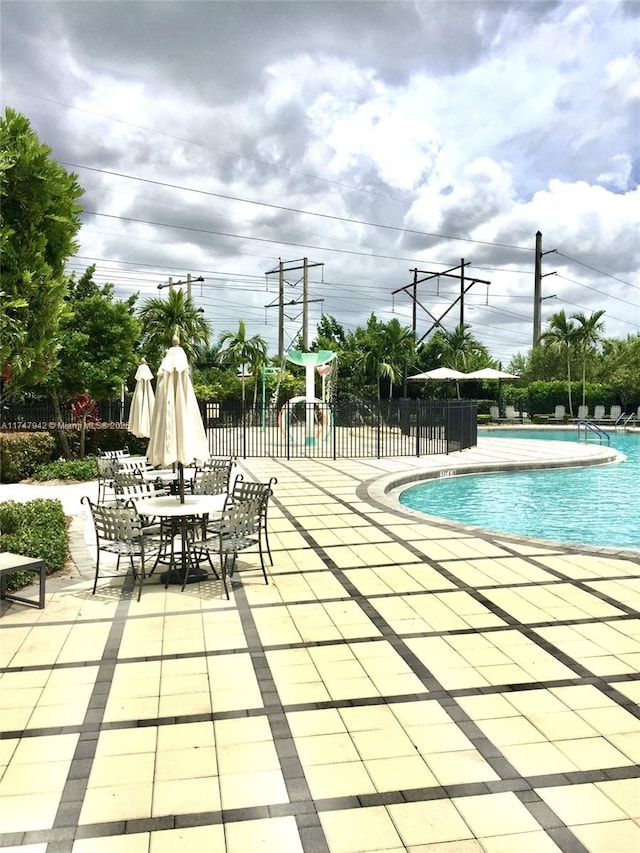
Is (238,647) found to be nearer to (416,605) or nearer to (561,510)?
(416,605)

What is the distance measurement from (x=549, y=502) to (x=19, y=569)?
10883 millimetres

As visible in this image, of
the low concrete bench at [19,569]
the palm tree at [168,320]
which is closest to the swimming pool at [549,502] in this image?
the low concrete bench at [19,569]

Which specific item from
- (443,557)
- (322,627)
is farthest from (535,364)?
(322,627)

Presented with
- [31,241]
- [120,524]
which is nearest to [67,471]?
[31,241]

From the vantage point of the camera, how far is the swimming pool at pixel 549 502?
1114 centimetres

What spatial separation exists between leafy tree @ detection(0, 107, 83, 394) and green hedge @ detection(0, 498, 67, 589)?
4.86ft

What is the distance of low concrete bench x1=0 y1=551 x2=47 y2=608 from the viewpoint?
5812 millimetres

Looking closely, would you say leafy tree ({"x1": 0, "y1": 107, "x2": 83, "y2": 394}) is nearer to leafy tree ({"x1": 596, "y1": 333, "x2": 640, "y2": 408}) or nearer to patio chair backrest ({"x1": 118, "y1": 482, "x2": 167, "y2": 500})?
patio chair backrest ({"x1": 118, "y1": 482, "x2": 167, "y2": 500})

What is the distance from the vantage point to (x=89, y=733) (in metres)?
3.80

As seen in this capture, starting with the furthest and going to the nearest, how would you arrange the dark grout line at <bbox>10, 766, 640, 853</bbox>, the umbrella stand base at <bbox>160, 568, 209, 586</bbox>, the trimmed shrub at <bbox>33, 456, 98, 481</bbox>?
1. the trimmed shrub at <bbox>33, 456, 98, 481</bbox>
2. the umbrella stand base at <bbox>160, 568, 209, 586</bbox>
3. the dark grout line at <bbox>10, 766, 640, 853</bbox>

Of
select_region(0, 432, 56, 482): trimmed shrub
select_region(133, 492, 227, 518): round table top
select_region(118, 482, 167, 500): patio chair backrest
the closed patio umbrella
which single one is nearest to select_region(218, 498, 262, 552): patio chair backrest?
select_region(133, 492, 227, 518): round table top

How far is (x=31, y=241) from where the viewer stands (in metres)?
7.20

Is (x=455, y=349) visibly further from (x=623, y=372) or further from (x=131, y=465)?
(x=131, y=465)

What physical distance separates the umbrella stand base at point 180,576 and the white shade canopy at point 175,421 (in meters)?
1.20
